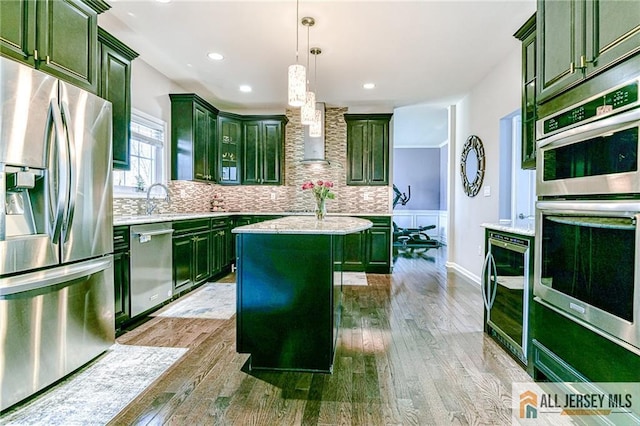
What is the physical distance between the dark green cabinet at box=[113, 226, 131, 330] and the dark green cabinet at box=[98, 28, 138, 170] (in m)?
0.71

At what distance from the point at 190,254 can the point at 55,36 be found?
2572 millimetres

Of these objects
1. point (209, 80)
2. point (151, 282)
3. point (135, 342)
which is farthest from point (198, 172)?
point (135, 342)

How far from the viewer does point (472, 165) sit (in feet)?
16.4

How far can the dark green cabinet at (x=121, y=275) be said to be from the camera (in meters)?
2.81

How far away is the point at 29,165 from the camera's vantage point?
186 centimetres

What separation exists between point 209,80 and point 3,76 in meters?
3.31

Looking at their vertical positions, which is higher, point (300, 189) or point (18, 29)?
point (18, 29)

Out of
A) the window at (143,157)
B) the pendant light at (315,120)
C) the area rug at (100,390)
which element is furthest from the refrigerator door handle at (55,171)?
the pendant light at (315,120)

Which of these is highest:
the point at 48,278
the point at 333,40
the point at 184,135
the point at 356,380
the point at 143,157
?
the point at 333,40

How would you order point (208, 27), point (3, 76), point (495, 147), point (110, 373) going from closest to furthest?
point (3, 76), point (110, 373), point (208, 27), point (495, 147)

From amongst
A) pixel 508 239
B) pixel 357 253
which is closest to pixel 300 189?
pixel 357 253

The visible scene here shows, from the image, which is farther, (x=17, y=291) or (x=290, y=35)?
(x=290, y=35)

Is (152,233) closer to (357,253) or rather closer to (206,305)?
(206,305)

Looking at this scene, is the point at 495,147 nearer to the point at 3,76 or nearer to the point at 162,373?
the point at 162,373
